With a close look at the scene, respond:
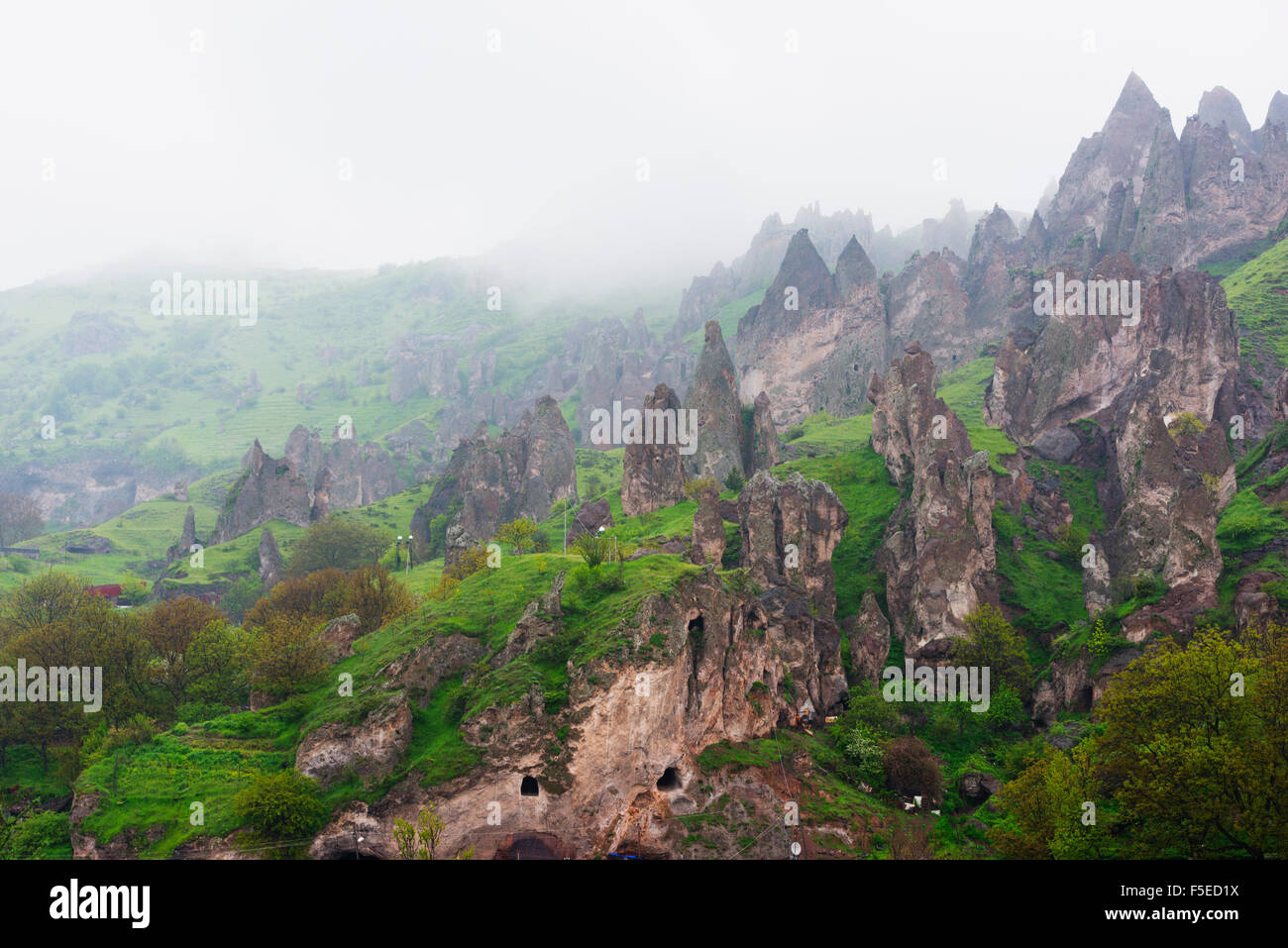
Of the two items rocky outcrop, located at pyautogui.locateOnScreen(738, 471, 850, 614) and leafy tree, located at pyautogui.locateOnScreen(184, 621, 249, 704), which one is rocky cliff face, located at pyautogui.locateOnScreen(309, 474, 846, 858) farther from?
leafy tree, located at pyautogui.locateOnScreen(184, 621, 249, 704)

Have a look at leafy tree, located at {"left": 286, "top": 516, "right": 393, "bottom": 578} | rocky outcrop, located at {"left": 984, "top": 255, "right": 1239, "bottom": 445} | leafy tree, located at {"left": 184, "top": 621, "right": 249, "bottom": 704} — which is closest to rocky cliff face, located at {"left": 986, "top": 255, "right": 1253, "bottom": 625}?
rocky outcrop, located at {"left": 984, "top": 255, "right": 1239, "bottom": 445}

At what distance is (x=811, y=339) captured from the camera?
194m

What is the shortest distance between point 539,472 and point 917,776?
110 metres

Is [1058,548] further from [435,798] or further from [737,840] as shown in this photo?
[435,798]

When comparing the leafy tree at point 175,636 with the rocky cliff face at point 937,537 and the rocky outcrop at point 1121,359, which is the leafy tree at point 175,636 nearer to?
the rocky cliff face at point 937,537

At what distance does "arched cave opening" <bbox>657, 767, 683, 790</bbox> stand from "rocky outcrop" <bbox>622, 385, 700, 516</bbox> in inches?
2531

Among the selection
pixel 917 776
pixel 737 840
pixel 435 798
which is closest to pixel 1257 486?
pixel 917 776

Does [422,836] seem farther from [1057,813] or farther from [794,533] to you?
[794,533]

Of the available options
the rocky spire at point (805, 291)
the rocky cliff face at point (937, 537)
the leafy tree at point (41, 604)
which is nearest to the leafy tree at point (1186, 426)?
the rocky cliff face at point (937, 537)

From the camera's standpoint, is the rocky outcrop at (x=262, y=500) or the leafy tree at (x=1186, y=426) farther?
the rocky outcrop at (x=262, y=500)

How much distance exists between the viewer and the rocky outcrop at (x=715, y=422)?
438 feet

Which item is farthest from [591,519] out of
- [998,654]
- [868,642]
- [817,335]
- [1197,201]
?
[1197,201]

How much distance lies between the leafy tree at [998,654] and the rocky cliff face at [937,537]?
10.3 ft

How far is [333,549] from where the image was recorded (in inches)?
5468
